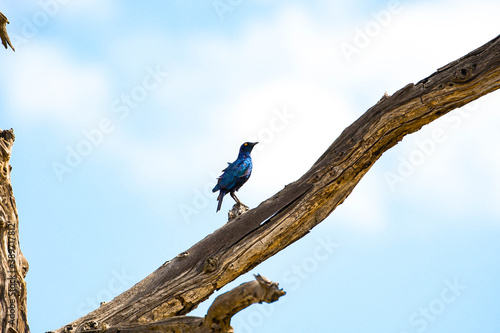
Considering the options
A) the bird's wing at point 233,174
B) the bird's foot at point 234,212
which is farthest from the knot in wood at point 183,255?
the bird's wing at point 233,174

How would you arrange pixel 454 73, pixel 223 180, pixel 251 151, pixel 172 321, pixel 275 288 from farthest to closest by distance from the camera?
pixel 251 151 → pixel 223 180 → pixel 454 73 → pixel 172 321 → pixel 275 288

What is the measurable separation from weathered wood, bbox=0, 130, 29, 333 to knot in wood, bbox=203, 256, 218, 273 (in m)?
1.51

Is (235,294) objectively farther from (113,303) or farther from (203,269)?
(113,303)

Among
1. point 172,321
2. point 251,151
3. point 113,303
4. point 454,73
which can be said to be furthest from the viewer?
point 251,151

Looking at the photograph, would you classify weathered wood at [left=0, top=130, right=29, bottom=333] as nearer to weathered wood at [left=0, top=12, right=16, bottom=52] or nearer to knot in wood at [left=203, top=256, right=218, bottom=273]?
weathered wood at [left=0, top=12, right=16, bottom=52]

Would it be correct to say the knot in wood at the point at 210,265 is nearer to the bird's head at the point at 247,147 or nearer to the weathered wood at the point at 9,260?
the weathered wood at the point at 9,260

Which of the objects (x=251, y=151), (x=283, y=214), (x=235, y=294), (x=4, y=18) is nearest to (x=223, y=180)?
(x=251, y=151)

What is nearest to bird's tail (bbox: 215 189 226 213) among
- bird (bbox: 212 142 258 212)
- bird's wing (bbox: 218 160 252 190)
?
bird (bbox: 212 142 258 212)

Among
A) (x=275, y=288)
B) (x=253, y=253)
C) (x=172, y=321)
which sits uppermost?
(x=253, y=253)

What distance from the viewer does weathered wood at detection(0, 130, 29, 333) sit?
5.47m

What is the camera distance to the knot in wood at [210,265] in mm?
5547

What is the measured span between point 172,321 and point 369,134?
2155 mm

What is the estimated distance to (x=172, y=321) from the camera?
4980 mm

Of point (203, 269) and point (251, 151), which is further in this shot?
point (251, 151)
